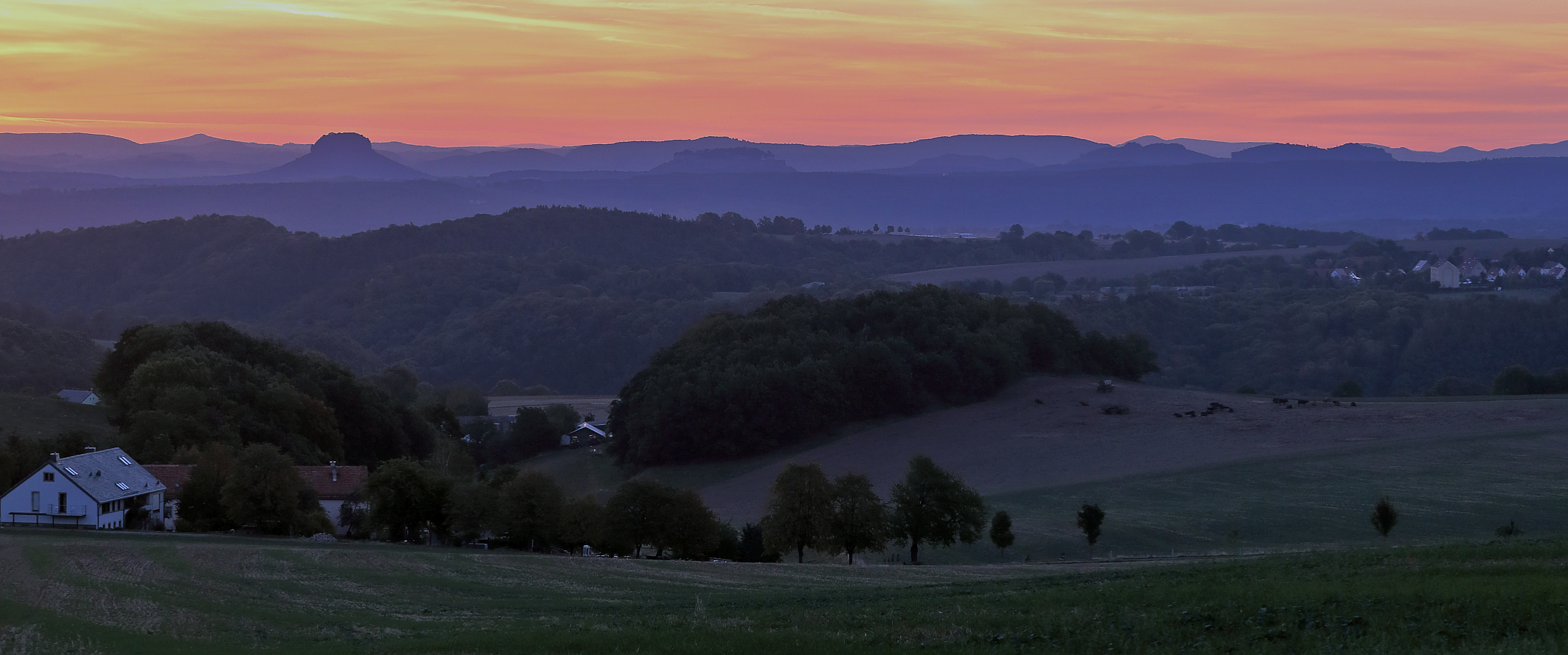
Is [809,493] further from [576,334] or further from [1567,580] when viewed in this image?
[576,334]

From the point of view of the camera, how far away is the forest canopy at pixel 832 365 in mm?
68688

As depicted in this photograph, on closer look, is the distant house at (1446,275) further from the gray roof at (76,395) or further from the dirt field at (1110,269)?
the gray roof at (76,395)

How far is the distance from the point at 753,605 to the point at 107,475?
26059 millimetres

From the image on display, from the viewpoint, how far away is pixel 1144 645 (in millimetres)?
13961

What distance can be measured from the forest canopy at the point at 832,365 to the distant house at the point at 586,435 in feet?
16.7

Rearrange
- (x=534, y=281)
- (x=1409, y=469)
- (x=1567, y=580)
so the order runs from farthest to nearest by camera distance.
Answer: (x=534, y=281), (x=1409, y=469), (x=1567, y=580)

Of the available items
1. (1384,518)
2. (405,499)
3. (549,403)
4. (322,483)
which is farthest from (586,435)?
(1384,518)

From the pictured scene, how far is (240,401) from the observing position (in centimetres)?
5641

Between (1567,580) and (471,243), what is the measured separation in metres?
193

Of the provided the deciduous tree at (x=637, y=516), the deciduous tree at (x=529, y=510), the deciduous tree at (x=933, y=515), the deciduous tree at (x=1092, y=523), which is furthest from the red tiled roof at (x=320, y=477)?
the deciduous tree at (x=1092, y=523)

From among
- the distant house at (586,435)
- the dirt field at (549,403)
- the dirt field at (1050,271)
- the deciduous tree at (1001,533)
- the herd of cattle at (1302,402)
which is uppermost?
the dirt field at (1050,271)

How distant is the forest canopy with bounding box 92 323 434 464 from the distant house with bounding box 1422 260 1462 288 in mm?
125768

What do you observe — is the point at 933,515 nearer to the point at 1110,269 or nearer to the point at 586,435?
the point at 586,435

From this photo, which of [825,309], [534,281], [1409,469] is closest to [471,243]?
[534,281]
